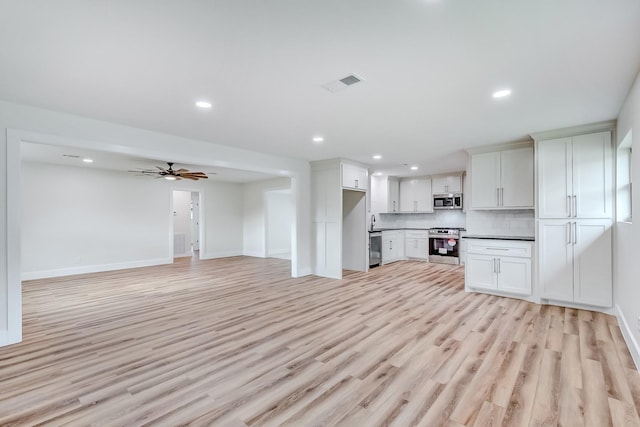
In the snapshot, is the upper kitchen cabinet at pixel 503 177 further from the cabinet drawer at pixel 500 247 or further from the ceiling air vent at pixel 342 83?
the ceiling air vent at pixel 342 83

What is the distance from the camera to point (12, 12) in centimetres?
171

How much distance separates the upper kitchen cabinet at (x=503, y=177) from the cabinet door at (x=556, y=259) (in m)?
0.57

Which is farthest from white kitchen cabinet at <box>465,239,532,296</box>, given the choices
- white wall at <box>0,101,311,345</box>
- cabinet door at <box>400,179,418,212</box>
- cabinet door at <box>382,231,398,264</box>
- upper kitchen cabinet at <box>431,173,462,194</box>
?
white wall at <box>0,101,311,345</box>

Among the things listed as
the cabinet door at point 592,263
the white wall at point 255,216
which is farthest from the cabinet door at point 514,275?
the white wall at point 255,216

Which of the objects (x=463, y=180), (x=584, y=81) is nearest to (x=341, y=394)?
(x=584, y=81)

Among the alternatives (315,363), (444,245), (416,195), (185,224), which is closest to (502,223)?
(444,245)

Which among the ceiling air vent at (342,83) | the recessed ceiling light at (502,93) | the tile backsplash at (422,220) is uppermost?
the ceiling air vent at (342,83)

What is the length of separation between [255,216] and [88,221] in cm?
432

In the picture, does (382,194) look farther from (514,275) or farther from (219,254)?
(219,254)

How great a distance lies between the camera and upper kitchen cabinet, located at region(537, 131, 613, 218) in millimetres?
3791

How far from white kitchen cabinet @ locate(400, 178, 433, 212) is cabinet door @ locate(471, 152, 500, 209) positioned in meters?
3.35

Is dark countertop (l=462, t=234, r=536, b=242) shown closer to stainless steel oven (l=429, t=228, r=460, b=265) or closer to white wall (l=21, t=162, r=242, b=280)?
stainless steel oven (l=429, t=228, r=460, b=265)

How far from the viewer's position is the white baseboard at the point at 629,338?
2497 millimetres

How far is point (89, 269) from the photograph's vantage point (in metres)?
6.88
